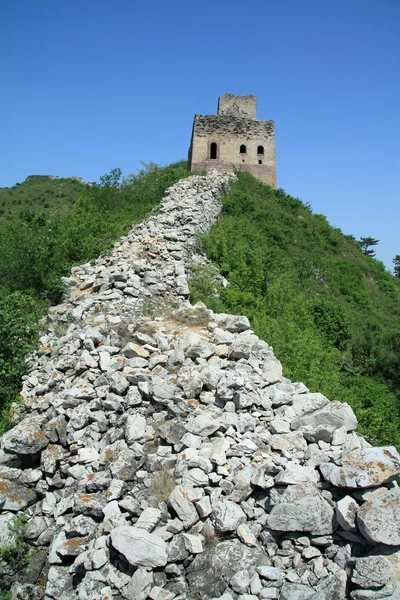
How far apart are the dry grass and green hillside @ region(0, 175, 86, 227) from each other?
38187mm

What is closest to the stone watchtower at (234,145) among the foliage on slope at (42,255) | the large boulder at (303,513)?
the foliage on slope at (42,255)

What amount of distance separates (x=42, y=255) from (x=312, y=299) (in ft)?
24.2

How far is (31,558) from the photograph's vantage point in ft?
12.6

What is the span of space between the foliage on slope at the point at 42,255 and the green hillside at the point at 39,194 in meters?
25.2

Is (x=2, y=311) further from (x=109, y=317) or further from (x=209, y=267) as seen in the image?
(x=209, y=267)

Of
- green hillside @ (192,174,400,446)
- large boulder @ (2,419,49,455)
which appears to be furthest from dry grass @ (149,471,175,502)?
green hillside @ (192,174,400,446)

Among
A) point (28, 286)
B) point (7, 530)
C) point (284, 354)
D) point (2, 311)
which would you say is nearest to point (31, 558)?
point (7, 530)

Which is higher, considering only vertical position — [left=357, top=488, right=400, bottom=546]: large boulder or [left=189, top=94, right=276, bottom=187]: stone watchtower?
[left=189, top=94, right=276, bottom=187]: stone watchtower

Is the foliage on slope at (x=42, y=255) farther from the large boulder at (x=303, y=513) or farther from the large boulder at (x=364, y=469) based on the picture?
the large boulder at (x=364, y=469)

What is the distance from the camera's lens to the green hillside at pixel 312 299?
8.06m

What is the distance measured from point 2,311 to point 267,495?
18.1 feet

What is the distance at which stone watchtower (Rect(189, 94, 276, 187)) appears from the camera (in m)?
22.1

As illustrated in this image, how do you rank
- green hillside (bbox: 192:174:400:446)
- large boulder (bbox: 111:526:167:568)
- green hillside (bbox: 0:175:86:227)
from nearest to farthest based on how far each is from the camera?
large boulder (bbox: 111:526:167:568) → green hillside (bbox: 192:174:400:446) → green hillside (bbox: 0:175:86:227)

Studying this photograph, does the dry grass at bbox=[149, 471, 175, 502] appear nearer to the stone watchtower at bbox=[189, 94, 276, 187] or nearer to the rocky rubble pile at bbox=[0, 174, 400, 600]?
the rocky rubble pile at bbox=[0, 174, 400, 600]
